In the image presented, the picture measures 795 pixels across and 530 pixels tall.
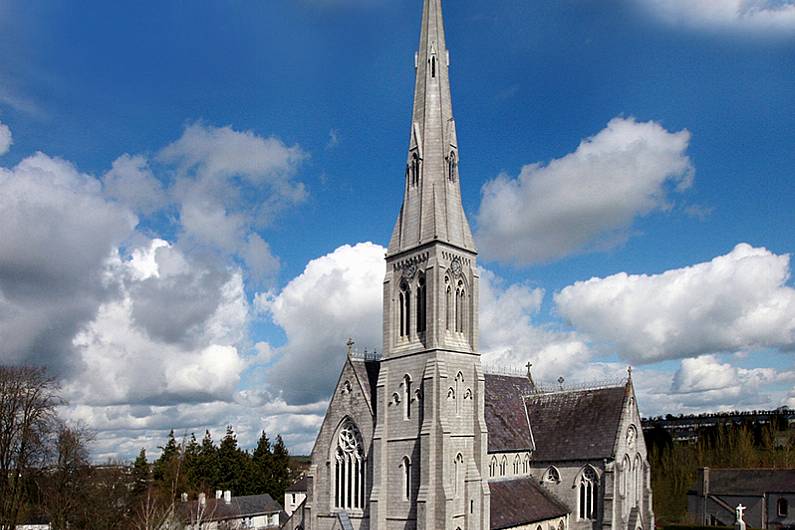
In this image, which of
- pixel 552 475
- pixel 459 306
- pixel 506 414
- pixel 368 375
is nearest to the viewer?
pixel 459 306

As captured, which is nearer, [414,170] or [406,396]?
[406,396]

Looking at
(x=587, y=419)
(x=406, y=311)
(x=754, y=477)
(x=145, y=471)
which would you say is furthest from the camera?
(x=145, y=471)

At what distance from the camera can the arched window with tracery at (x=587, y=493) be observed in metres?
45.3

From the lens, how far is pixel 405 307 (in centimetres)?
4288

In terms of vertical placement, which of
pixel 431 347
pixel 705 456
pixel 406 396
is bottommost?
pixel 705 456

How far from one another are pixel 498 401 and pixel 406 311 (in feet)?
40.9

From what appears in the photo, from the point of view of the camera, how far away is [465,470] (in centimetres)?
3994

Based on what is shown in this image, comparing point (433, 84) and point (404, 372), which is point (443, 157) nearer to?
point (433, 84)

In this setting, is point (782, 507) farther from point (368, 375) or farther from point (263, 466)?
point (263, 466)

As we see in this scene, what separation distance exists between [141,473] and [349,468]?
50677mm

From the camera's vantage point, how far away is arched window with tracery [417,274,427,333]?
41562 millimetres

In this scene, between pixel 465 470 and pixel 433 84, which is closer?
pixel 465 470

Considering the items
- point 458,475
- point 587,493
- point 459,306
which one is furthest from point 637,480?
point 459,306

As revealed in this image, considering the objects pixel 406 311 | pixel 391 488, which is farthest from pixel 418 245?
pixel 391 488
